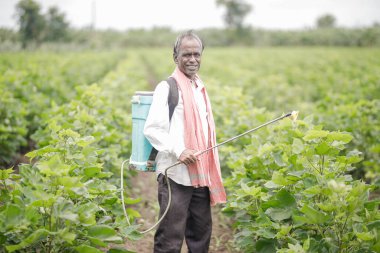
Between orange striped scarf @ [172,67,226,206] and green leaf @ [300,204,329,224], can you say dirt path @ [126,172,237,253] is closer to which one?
orange striped scarf @ [172,67,226,206]

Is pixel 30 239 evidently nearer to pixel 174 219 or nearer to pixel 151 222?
pixel 174 219

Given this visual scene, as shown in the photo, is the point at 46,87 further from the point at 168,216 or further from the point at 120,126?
the point at 168,216

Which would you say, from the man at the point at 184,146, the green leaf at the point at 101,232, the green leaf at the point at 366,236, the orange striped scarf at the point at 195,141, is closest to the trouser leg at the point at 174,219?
the man at the point at 184,146

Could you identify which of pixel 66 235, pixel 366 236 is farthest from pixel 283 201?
pixel 66 235

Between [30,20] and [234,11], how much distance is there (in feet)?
174

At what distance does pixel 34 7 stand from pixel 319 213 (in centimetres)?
4440

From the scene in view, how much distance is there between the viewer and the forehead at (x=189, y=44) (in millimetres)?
2918

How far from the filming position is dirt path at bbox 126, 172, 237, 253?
4230 mm

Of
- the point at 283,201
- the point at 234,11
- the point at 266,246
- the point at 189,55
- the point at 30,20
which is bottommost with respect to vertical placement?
the point at 266,246

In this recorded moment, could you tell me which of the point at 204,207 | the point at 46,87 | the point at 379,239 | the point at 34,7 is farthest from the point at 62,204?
the point at 34,7

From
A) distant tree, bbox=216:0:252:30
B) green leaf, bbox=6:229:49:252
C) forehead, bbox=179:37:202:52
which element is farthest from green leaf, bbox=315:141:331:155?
distant tree, bbox=216:0:252:30

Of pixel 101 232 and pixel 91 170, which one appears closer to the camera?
pixel 101 232

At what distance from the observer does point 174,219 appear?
2.92 m

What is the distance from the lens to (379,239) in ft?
7.87
